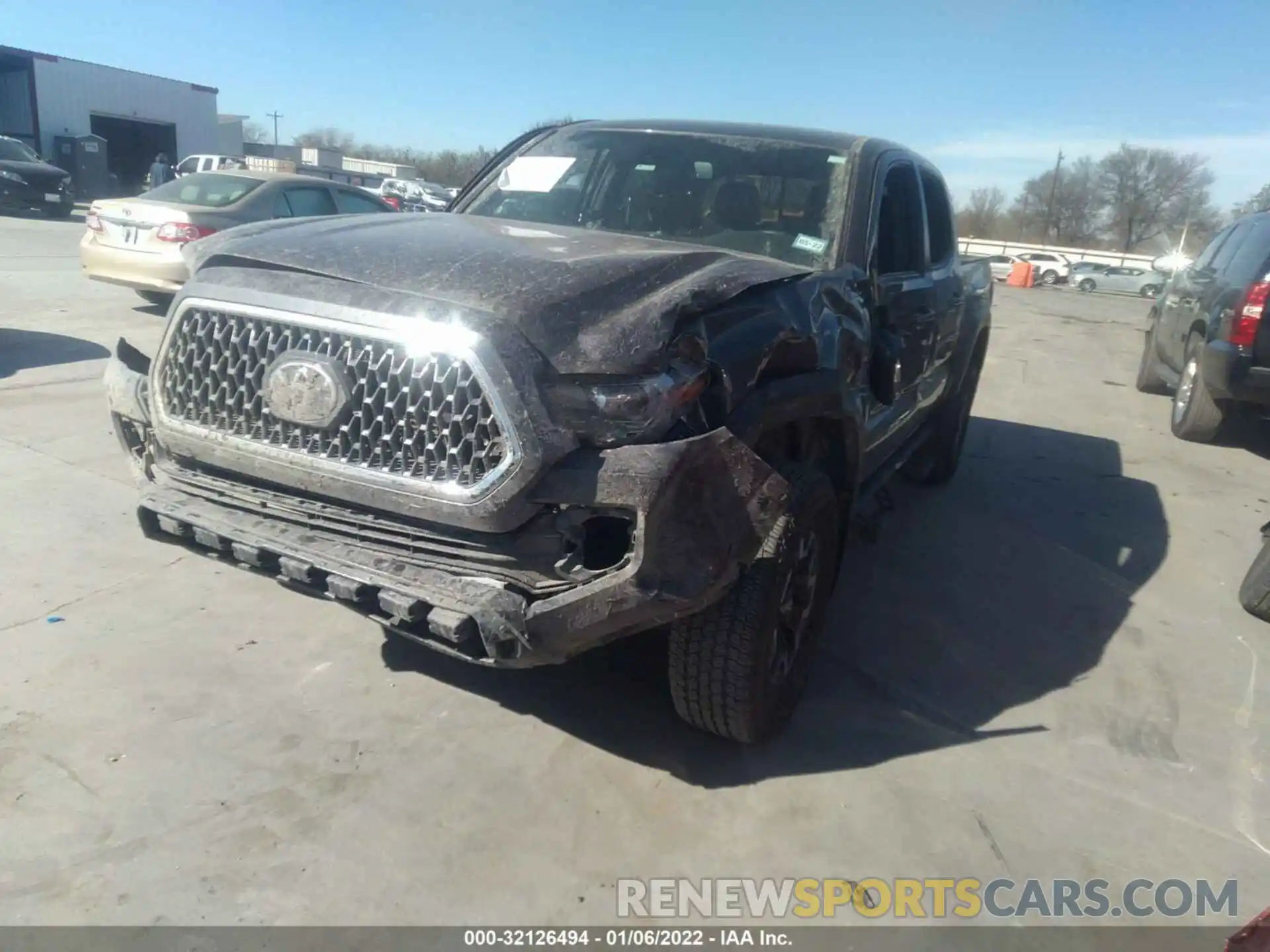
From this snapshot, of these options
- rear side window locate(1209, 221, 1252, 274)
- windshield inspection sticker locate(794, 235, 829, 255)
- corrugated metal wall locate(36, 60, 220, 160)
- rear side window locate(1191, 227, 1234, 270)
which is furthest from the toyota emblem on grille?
corrugated metal wall locate(36, 60, 220, 160)

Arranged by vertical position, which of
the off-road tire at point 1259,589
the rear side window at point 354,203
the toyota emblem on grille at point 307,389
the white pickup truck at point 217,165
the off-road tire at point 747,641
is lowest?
the off-road tire at point 1259,589

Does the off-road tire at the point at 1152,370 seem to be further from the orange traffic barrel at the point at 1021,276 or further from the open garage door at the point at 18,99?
the open garage door at the point at 18,99

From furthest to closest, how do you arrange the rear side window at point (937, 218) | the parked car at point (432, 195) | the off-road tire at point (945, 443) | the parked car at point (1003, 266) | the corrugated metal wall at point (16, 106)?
1. the parked car at point (1003, 266)
2. the corrugated metal wall at point (16, 106)
3. the parked car at point (432, 195)
4. the off-road tire at point (945, 443)
5. the rear side window at point (937, 218)

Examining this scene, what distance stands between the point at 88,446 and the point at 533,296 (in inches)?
156

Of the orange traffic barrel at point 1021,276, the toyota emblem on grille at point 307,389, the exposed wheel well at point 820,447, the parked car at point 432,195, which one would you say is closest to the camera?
the toyota emblem on grille at point 307,389

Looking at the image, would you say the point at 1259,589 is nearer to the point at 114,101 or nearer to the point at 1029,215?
the point at 114,101

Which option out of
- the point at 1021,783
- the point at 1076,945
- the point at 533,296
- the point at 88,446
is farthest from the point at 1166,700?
the point at 88,446

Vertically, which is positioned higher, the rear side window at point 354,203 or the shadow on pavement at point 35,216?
the rear side window at point 354,203


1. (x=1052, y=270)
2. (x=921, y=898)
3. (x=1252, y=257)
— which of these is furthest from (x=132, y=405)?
(x=1052, y=270)

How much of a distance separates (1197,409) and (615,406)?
7149mm

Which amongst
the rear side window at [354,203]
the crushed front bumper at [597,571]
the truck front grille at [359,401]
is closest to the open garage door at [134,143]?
the rear side window at [354,203]

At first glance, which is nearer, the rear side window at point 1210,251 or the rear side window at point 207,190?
the rear side window at point 1210,251

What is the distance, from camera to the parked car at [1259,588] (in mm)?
4371

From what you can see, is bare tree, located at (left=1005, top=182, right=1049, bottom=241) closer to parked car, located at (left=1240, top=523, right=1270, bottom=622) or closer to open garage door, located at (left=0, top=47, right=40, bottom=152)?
open garage door, located at (left=0, top=47, right=40, bottom=152)
